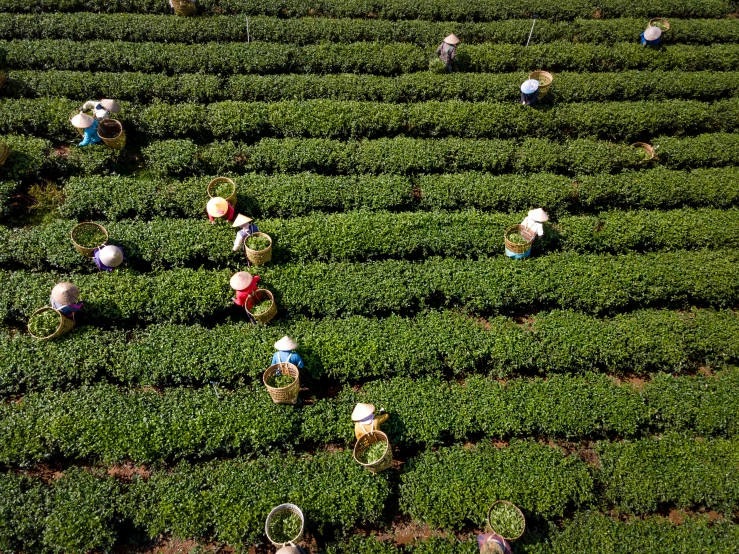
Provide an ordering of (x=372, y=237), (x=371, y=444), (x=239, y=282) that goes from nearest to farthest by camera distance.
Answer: (x=371, y=444), (x=239, y=282), (x=372, y=237)

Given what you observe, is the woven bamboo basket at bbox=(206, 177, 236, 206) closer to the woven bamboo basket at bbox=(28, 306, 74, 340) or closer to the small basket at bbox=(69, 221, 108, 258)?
Answer: the small basket at bbox=(69, 221, 108, 258)

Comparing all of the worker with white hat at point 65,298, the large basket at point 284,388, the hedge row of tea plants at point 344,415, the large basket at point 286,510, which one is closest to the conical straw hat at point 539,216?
the hedge row of tea plants at point 344,415

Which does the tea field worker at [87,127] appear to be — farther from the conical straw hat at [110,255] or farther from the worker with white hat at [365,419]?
the worker with white hat at [365,419]

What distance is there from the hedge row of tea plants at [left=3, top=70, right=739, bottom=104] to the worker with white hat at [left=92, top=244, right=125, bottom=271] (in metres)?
6.48

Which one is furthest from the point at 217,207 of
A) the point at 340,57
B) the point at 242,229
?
the point at 340,57

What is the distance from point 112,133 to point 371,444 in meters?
11.7

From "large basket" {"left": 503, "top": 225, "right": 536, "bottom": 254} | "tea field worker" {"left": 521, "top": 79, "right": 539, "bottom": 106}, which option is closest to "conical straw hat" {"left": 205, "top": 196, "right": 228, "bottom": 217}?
"large basket" {"left": 503, "top": 225, "right": 536, "bottom": 254}

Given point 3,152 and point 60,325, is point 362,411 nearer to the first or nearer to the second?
point 60,325

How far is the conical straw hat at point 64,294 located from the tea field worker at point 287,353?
4.60 metres

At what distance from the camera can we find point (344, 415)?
1060 centimetres

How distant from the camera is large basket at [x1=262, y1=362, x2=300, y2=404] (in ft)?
33.7

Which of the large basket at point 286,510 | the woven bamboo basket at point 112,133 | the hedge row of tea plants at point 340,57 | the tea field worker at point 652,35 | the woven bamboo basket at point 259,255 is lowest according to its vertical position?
the large basket at point 286,510

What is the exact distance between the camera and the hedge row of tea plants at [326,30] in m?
18.1

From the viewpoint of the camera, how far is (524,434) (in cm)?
1095
